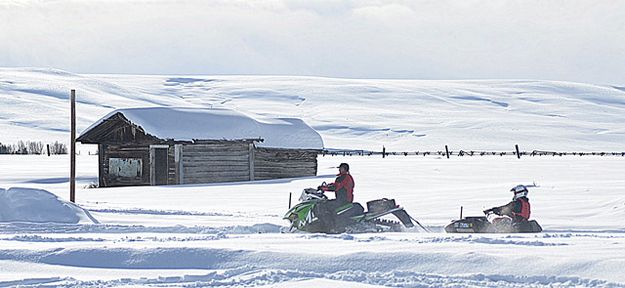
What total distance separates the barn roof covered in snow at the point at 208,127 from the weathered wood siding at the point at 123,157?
68cm

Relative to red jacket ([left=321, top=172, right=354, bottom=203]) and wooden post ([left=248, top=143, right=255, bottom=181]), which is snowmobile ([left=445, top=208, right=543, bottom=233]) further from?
wooden post ([left=248, top=143, right=255, bottom=181])

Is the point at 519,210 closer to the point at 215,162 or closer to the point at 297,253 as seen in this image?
the point at 297,253

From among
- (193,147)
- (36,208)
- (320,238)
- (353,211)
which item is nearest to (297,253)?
(320,238)

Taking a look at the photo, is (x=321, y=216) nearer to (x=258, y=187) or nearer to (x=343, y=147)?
(x=258, y=187)

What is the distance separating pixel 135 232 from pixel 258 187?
1522cm

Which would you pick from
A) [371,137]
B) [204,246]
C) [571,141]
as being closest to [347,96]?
[371,137]

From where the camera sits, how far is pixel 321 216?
1514 cm

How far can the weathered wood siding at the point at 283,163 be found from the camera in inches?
1376

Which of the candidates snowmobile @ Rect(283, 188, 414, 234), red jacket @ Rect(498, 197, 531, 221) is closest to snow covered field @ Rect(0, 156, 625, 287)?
snowmobile @ Rect(283, 188, 414, 234)

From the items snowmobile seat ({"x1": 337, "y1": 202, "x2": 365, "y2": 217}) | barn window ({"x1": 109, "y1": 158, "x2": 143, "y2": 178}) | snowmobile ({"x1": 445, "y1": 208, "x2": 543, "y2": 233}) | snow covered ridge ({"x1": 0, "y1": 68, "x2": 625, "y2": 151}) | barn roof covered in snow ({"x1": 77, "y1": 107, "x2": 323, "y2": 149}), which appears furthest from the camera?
snow covered ridge ({"x1": 0, "y1": 68, "x2": 625, "y2": 151})

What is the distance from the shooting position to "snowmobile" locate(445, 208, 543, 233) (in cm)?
1440

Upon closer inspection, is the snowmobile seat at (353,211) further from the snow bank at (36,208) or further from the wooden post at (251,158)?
the wooden post at (251,158)

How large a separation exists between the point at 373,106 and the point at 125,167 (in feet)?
290

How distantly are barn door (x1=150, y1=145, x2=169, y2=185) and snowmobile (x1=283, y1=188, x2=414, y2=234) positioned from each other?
1845 cm
